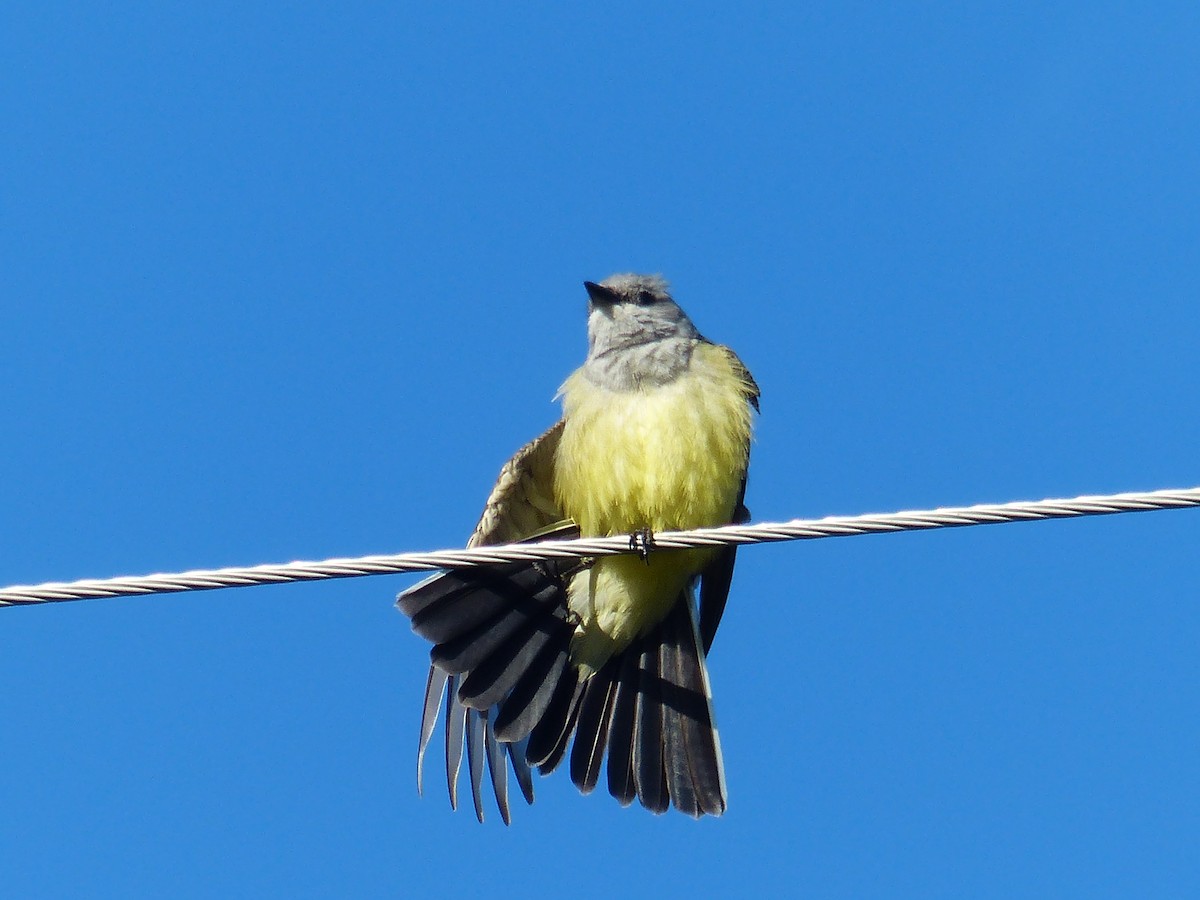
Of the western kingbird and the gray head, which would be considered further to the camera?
the gray head

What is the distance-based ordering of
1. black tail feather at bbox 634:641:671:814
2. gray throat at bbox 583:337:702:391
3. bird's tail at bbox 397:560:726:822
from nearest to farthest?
bird's tail at bbox 397:560:726:822, black tail feather at bbox 634:641:671:814, gray throat at bbox 583:337:702:391

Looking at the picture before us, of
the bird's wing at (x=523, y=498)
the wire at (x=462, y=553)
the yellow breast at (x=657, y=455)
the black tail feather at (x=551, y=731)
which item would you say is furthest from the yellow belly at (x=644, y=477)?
the wire at (x=462, y=553)

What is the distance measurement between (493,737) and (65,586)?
283 centimetres

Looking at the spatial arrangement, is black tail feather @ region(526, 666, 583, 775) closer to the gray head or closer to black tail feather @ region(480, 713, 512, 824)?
black tail feather @ region(480, 713, 512, 824)

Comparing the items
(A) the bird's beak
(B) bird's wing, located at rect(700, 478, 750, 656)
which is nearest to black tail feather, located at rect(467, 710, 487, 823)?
(B) bird's wing, located at rect(700, 478, 750, 656)

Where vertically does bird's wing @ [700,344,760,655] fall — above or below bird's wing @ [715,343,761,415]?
below

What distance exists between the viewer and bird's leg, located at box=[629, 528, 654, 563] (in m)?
4.87

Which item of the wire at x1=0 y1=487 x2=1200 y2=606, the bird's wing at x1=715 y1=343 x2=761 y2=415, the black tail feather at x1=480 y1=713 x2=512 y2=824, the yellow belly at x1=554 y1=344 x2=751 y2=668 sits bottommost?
the black tail feather at x1=480 y1=713 x2=512 y2=824

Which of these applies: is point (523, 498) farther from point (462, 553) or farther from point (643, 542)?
point (462, 553)

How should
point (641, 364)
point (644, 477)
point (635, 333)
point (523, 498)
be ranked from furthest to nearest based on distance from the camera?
1. point (635, 333)
2. point (523, 498)
3. point (641, 364)
4. point (644, 477)

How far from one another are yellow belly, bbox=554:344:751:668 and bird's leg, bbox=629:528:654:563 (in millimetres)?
181

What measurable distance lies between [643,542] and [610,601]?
1.50 meters

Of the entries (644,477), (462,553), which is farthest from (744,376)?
(462,553)

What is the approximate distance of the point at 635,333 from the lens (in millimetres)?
7035
